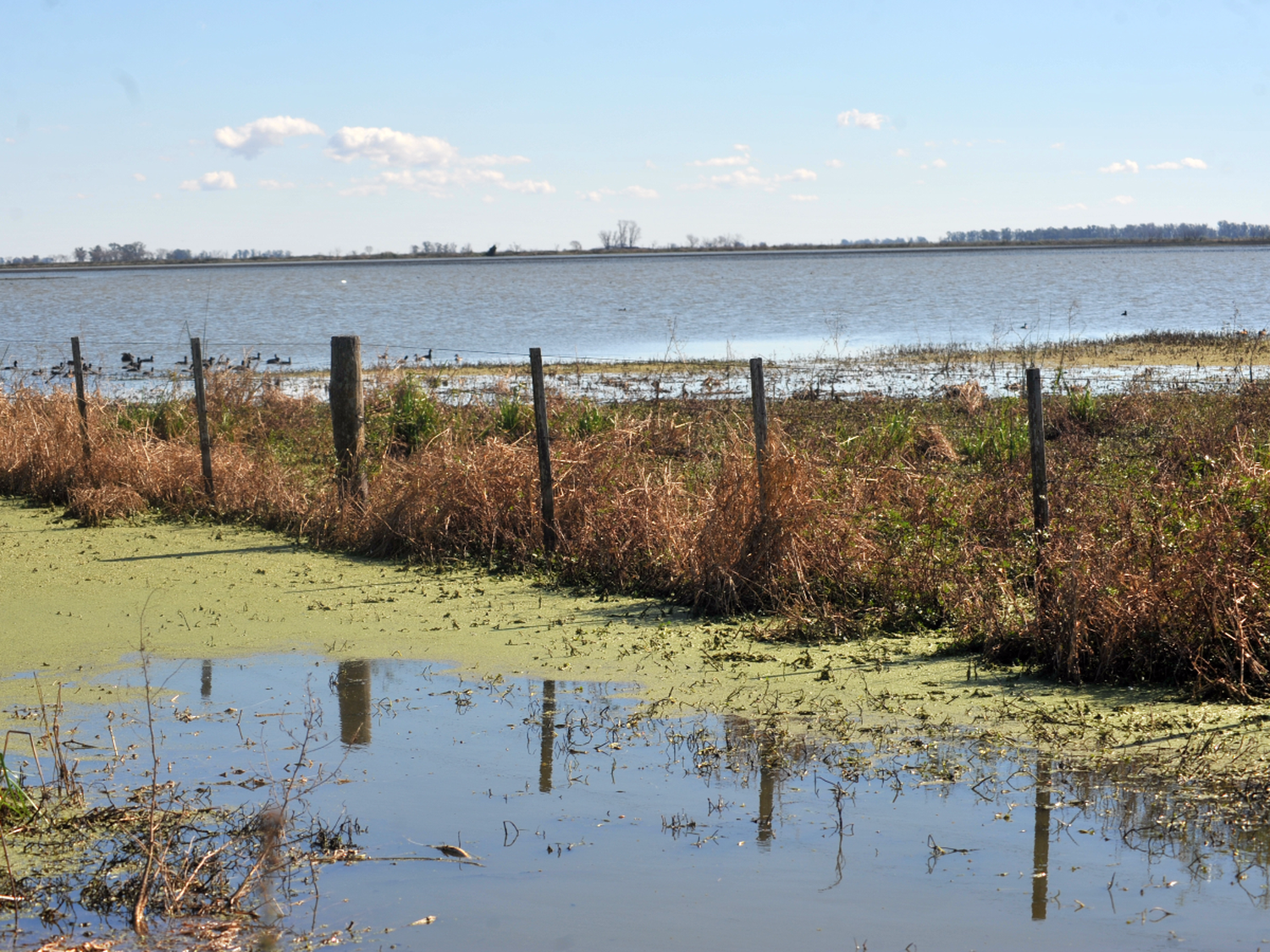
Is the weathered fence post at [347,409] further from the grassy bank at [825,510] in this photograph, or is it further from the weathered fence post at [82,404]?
the weathered fence post at [82,404]

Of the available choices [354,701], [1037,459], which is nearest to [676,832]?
[354,701]

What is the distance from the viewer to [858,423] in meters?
17.5

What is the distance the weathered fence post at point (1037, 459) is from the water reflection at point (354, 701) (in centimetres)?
431

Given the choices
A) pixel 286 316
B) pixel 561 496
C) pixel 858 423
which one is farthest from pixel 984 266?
pixel 561 496

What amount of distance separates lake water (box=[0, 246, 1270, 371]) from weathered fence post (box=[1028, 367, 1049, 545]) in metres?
16.6

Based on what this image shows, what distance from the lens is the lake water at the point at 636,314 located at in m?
39.3

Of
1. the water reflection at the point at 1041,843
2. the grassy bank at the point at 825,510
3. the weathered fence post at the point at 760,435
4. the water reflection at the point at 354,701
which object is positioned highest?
the weathered fence post at the point at 760,435

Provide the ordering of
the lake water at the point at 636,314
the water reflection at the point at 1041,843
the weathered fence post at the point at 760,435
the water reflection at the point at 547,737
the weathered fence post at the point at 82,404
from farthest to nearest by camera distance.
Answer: the lake water at the point at 636,314 → the weathered fence post at the point at 82,404 → the weathered fence post at the point at 760,435 → the water reflection at the point at 547,737 → the water reflection at the point at 1041,843

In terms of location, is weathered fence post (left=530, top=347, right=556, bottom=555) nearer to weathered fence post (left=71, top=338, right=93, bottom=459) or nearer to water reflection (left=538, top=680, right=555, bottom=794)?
water reflection (left=538, top=680, right=555, bottom=794)

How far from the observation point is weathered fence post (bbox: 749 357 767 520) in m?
8.64

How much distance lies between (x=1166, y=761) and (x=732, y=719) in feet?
6.81

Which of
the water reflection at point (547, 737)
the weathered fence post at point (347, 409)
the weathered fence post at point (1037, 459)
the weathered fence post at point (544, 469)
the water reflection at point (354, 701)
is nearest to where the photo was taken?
the water reflection at point (547, 737)

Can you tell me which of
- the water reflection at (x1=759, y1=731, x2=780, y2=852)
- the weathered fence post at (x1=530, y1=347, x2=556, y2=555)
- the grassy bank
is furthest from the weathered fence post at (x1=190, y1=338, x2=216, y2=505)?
the water reflection at (x1=759, y1=731, x2=780, y2=852)

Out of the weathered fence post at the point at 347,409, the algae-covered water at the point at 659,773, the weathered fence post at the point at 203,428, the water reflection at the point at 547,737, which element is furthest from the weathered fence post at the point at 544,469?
the weathered fence post at the point at 203,428
